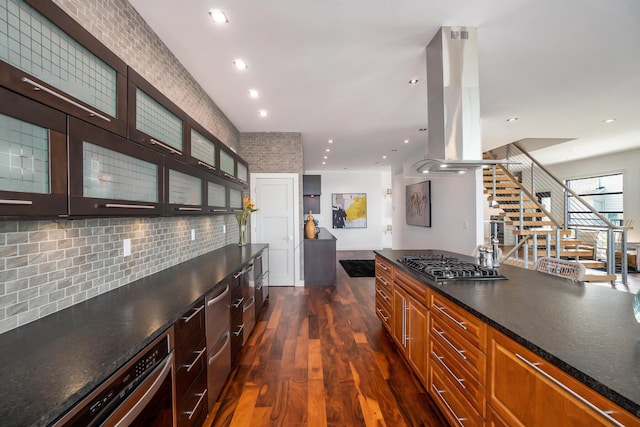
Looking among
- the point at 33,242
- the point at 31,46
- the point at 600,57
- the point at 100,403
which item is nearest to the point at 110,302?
the point at 33,242

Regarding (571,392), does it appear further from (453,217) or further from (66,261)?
(453,217)

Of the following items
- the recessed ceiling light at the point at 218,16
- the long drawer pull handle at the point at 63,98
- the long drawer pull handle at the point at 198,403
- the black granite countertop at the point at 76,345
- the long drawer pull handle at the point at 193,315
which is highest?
the recessed ceiling light at the point at 218,16

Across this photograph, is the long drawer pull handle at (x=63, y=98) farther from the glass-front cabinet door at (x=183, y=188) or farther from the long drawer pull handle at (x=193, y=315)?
the long drawer pull handle at (x=193, y=315)

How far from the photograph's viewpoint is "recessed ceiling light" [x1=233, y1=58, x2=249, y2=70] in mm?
2543

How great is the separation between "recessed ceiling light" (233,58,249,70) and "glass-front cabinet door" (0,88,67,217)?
186 cm

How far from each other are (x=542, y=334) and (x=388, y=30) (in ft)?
7.32

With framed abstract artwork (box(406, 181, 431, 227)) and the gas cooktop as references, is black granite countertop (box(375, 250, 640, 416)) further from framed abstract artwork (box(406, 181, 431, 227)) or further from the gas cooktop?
framed abstract artwork (box(406, 181, 431, 227))

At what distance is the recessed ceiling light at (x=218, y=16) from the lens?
191cm

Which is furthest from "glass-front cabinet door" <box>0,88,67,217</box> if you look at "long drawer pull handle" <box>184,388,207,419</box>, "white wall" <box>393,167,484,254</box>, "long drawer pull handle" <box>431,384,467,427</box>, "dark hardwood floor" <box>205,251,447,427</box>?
"white wall" <box>393,167,484,254</box>

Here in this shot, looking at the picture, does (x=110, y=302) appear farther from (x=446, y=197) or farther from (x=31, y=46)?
(x=446, y=197)

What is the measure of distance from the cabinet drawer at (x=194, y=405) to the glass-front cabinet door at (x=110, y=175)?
3.37 ft

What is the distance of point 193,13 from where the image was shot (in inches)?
76.4

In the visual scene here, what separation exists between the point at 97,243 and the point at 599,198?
422 inches

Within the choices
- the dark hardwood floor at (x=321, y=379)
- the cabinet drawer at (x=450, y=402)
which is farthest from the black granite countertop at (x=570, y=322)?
the dark hardwood floor at (x=321, y=379)
